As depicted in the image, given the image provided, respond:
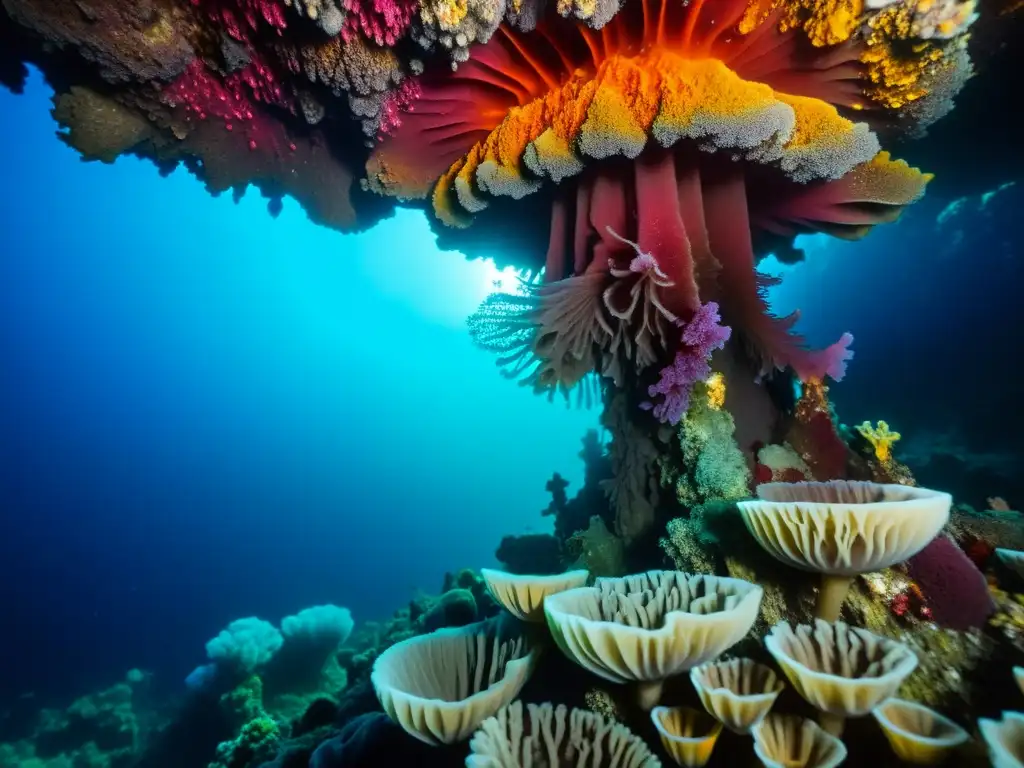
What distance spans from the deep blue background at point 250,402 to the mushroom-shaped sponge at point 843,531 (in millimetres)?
9113

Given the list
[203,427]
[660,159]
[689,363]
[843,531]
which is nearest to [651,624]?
[843,531]

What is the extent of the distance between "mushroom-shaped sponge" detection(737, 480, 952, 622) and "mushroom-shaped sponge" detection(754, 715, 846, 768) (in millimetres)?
538

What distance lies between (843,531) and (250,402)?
97755 millimetres

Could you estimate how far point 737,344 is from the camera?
135 inches

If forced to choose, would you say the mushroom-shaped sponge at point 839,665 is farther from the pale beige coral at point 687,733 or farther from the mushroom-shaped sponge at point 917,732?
the pale beige coral at point 687,733

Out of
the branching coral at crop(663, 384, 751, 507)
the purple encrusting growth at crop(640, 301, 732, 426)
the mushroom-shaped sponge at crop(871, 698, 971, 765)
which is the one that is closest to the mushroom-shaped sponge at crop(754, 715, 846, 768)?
the mushroom-shaped sponge at crop(871, 698, 971, 765)

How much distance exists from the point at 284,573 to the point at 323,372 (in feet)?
162

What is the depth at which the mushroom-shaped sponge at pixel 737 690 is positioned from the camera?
1.60m

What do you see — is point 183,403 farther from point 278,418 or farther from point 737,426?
point 737,426

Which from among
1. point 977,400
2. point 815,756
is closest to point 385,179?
point 815,756

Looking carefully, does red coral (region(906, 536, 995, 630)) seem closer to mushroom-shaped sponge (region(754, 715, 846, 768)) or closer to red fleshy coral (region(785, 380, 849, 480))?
red fleshy coral (region(785, 380, 849, 480))

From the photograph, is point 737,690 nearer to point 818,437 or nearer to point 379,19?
point 818,437

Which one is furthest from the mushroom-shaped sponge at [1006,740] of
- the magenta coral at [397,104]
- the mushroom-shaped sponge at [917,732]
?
the magenta coral at [397,104]

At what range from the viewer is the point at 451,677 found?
2443 millimetres
